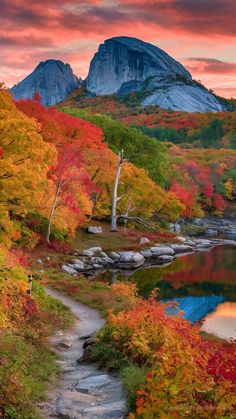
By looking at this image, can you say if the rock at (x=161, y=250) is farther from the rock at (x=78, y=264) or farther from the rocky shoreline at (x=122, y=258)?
the rock at (x=78, y=264)

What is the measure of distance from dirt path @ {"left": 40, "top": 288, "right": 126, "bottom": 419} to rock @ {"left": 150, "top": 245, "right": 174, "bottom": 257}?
104ft

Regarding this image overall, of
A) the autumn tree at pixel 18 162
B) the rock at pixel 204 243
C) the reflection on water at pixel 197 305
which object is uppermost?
the autumn tree at pixel 18 162

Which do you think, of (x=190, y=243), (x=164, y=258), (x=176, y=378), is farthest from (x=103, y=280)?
(x=176, y=378)

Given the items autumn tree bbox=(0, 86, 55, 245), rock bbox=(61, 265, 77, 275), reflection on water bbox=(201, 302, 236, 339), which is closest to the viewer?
autumn tree bbox=(0, 86, 55, 245)

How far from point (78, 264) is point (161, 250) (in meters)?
13.5

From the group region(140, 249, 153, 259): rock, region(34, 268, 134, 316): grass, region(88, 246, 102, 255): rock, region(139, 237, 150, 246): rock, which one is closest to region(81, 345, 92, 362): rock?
region(34, 268, 134, 316): grass

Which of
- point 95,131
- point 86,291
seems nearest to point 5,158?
point 86,291

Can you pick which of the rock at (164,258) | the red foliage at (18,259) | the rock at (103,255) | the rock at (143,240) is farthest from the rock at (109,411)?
the rock at (143,240)

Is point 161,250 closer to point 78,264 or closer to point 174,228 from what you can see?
point 78,264

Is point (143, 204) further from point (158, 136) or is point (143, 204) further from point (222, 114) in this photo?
point (222, 114)

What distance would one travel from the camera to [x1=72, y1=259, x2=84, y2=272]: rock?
114ft

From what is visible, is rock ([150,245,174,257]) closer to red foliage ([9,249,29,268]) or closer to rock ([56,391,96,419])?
red foliage ([9,249,29,268])

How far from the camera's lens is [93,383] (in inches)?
378

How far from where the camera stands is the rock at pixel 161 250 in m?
45.8
